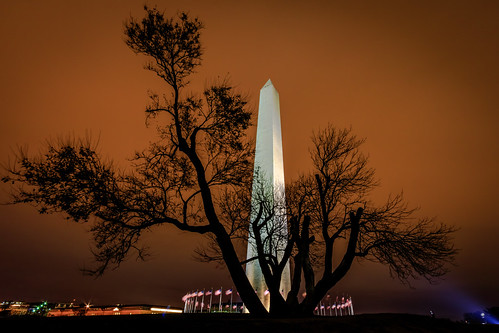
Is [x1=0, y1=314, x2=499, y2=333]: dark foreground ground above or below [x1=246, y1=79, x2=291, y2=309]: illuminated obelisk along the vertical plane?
below

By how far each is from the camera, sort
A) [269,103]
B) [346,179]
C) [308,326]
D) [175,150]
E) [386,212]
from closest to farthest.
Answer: [308,326] < [175,150] < [386,212] < [346,179] < [269,103]

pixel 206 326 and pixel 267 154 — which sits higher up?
pixel 267 154

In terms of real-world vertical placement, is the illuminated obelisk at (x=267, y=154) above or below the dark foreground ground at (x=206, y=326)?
above

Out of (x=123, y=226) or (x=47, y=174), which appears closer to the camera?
(x=47, y=174)

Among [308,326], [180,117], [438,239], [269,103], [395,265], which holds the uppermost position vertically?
[269,103]

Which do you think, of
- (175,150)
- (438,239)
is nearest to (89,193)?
(175,150)

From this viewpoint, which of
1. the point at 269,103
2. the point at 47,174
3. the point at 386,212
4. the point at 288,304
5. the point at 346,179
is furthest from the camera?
the point at 269,103

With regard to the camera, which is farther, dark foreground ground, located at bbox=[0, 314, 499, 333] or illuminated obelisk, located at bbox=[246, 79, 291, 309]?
illuminated obelisk, located at bbox=[246, 79, 291, 309]

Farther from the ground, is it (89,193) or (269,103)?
(269,103)

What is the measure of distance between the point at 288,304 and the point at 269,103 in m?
27.8

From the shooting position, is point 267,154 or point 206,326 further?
point 267,154

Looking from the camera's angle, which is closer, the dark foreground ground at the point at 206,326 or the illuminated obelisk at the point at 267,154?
the dark foreground ground at the point at 206,326

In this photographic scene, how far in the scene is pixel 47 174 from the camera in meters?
8.21

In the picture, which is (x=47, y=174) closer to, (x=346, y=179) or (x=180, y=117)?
(x=180, y=117)
